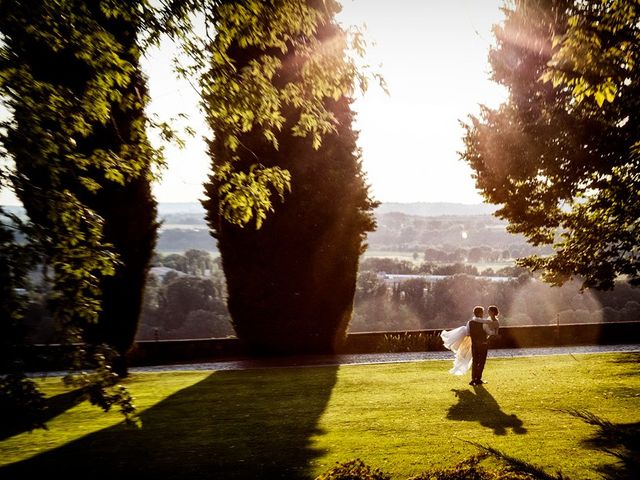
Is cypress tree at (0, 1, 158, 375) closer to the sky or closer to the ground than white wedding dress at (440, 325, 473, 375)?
closer to the sky

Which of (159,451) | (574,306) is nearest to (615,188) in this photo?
(159,451)

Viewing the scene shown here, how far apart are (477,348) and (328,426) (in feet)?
16.9

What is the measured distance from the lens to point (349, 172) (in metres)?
17.6

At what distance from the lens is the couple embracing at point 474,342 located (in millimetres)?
11172

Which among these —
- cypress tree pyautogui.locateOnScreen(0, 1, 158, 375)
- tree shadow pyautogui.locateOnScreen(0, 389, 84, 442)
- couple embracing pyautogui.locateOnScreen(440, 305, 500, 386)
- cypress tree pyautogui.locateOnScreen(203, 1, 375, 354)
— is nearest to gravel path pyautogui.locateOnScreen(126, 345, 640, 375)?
cypress tree pyautogui.locateOnScreen(203, 1, 375, 354)

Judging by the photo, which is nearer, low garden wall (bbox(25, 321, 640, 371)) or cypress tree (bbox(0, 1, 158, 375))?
cypress tree (bbox(0, 1, 158, 375))

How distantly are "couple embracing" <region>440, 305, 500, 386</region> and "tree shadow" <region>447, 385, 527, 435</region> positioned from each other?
0.86 metres

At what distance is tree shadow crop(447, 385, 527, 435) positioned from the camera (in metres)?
7.39

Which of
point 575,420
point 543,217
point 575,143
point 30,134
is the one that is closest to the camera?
point 30,134


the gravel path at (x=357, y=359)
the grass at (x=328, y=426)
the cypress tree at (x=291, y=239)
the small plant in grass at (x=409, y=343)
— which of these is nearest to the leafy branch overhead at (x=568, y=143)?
the grass at (x=328, y=426)

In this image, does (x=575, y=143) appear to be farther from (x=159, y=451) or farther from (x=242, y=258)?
(x=159, y=451)

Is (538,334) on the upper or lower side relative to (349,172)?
lower

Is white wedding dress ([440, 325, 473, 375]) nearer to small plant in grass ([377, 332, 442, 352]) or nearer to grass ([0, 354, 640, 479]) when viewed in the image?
grass ([0, 354, 640, 479])

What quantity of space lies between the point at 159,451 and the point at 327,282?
37.4ft
